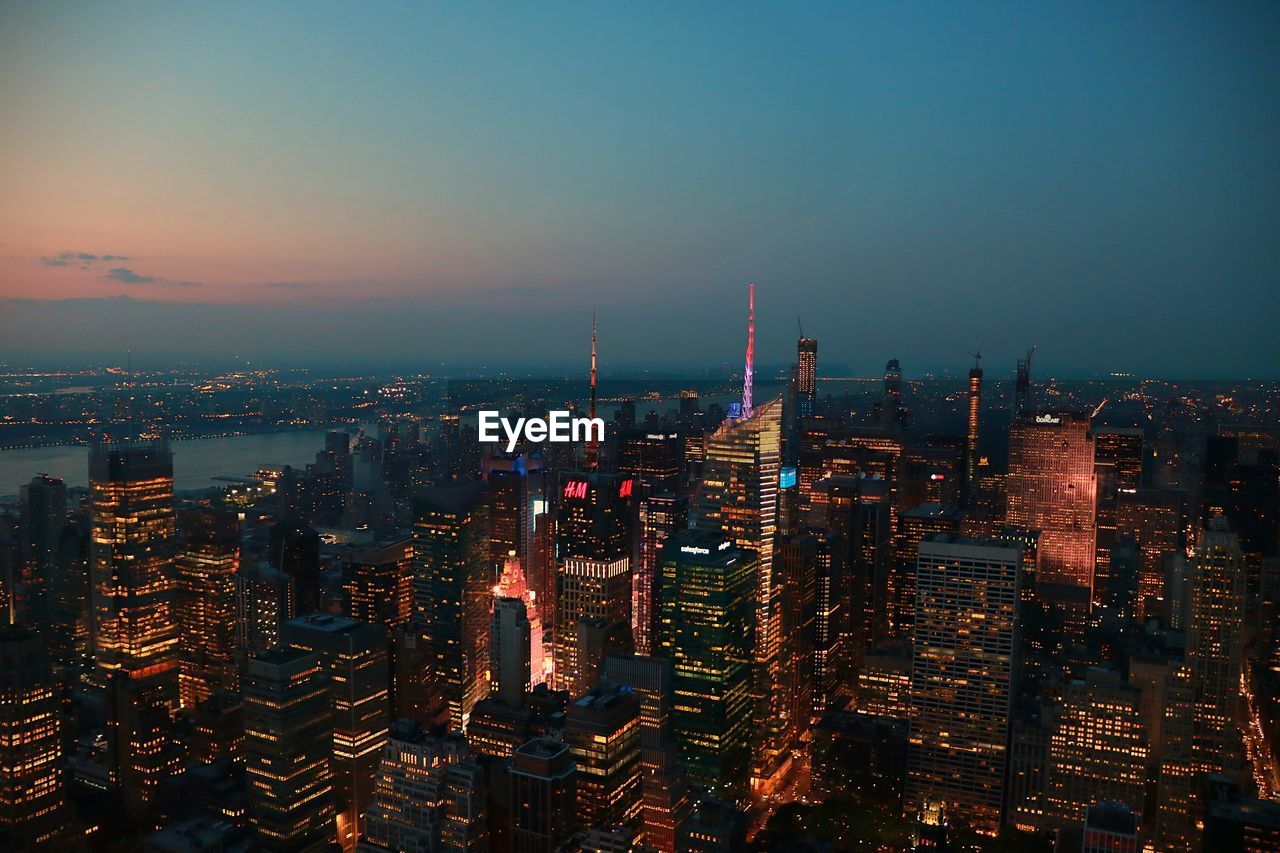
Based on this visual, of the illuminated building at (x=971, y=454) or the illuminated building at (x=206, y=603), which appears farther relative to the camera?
the illuminated building at (x=971, y=454)

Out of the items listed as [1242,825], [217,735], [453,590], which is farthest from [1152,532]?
[217,735]

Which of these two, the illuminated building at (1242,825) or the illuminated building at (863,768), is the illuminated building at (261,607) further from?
the illuminated building at (1242,825)

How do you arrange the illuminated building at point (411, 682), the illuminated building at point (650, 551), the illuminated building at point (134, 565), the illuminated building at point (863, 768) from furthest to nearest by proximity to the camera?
the illuminated building at point (650, 551), the illuminated building at point (134, 565), the illuminated building at point (411, 682), the illuminated building at point (863, 768)

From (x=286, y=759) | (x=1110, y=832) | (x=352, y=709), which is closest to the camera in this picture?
(x=1110, y=832)

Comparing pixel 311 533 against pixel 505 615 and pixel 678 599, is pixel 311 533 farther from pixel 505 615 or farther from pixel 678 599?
pixel 678 599

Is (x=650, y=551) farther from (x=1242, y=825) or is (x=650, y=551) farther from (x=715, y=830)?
(x=1242, y=825)

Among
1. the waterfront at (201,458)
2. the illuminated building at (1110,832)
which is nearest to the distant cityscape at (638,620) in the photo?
the illuminated building at (1110,832)

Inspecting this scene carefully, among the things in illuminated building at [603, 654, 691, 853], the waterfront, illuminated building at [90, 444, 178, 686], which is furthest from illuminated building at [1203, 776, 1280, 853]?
the waterfront
